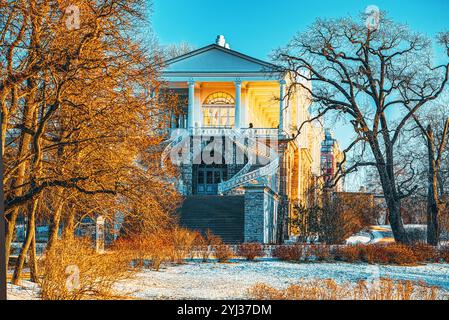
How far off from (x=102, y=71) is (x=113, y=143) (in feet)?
3.46

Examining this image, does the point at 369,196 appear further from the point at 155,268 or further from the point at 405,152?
the point at 155,268

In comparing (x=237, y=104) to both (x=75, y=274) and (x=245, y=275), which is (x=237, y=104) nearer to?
(x=245, y=275)

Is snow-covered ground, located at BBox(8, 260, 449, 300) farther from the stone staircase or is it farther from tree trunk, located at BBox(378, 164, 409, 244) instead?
the stone staircase

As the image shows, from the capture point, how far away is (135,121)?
9.80m

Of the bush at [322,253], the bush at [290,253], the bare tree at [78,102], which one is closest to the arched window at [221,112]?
the bare tree at [78,102]

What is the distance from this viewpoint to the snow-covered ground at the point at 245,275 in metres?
8.52

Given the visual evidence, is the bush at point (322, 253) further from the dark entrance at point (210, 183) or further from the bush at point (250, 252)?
the dark entrance at point (210, 183)

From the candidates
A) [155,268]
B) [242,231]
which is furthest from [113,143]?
[242,231]

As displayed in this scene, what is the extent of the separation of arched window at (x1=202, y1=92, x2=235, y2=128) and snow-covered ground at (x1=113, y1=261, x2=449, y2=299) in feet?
7.38

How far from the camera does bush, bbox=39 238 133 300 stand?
22.0ft

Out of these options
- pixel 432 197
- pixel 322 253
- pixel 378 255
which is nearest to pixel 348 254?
pixel 322 253

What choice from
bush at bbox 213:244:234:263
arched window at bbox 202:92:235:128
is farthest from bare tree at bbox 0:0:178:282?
bush at bbox 213:244:234:263

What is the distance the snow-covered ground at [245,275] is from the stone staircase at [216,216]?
6.92 metres

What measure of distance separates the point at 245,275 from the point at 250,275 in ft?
0.32
